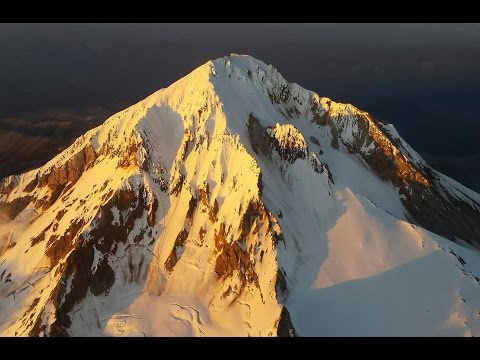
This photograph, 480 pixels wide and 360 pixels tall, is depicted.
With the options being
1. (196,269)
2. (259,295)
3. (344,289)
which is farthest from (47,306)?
(344,289)

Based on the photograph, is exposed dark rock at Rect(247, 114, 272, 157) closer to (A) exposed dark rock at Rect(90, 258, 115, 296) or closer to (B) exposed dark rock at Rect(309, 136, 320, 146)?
(B) exposed dark rock at Rect(309, 136, 320, 146)

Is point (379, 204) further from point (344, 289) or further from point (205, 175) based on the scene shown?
point (205, 175)

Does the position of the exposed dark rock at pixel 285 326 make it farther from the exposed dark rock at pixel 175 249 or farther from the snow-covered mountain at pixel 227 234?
the exposed dark rock at pixel 175 249

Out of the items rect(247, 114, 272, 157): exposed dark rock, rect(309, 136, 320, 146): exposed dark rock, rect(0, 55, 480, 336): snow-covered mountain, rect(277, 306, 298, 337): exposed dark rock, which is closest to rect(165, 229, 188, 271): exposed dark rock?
rect(0, 55, 480, 336): snow-covered mountain

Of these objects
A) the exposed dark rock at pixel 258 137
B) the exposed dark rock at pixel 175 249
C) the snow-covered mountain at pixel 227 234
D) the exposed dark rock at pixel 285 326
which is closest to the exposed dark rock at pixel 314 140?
the snow-covered mountain at pixel 227 234

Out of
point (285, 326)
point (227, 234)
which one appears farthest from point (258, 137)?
point (285, 326)

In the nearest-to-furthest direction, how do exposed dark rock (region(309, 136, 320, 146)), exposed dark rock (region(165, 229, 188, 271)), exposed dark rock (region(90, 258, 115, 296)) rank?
exposed dark rock (region(90, 258, 115, 296))
exposed dark rock (region(165, 229, 188, 271))
exposed dark rock (region(309, 136, 320, 146))

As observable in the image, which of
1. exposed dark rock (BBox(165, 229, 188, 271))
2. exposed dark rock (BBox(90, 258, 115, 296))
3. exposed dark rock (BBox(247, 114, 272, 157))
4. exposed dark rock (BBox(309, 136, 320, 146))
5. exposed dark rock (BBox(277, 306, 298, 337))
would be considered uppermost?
exposed dark rock (BBox(247, 114, 272, 157))

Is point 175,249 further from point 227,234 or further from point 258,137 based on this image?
point 258,137
